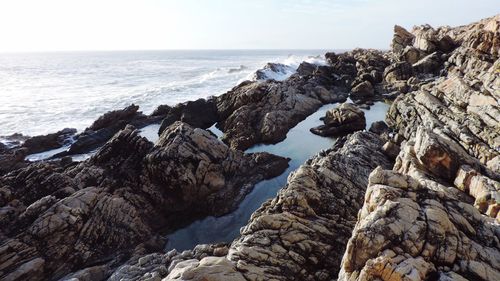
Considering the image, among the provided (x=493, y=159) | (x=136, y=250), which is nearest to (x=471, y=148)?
(x=493, y=159)

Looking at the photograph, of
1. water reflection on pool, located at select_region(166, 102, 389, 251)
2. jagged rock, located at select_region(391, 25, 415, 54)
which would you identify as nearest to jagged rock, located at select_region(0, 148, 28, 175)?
water reflection on pool, located at select_region(166, 102, 389, 251)

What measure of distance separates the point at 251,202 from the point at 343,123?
15.9 meters

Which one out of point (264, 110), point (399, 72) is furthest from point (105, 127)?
point (399, 72)

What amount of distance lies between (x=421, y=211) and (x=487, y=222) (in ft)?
7.57

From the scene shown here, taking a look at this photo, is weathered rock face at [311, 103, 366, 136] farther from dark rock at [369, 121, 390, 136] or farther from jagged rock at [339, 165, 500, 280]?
jagged rock at [339, 165, 500, 280]

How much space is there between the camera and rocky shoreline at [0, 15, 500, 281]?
9.96m

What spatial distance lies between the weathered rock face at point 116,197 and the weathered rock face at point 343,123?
8969 millimetres

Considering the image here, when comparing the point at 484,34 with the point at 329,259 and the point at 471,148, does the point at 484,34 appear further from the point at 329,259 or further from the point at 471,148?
the point at 329,259

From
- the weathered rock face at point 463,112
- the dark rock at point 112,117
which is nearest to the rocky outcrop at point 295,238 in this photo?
the weathered rock face at point 463,112

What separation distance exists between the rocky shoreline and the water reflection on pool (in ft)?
2.41

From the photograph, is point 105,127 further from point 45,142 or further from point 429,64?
point 429,64

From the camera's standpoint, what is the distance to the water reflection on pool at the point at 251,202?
1959 cm

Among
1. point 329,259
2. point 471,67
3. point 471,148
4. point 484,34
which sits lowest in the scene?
point 329,259

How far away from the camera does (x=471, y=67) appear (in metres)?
37.2
